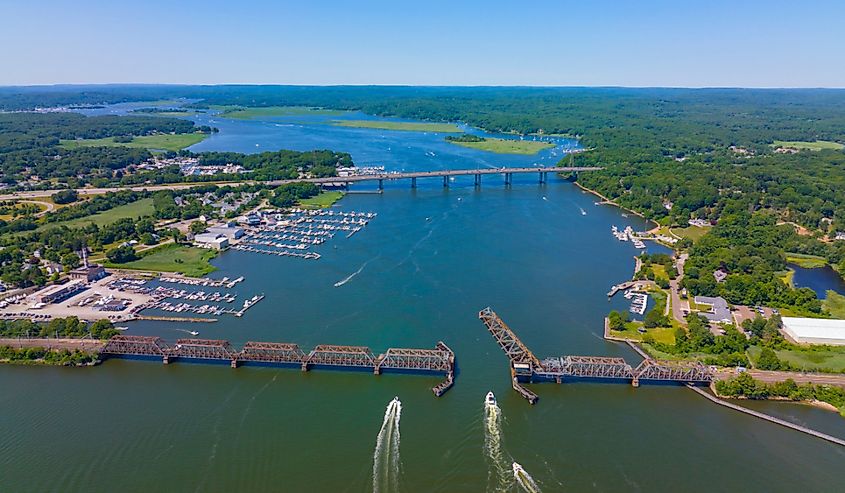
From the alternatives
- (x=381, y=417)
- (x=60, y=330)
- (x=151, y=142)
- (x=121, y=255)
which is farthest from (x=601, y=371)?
(x=151, y=142)

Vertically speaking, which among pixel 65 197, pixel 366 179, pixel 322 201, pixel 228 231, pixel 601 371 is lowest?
pixel 601 371

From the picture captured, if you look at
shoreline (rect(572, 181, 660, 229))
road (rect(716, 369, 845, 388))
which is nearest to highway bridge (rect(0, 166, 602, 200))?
shoreline (rect(572, 181, 660, 229))

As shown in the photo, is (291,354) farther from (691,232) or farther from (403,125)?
(403,125)

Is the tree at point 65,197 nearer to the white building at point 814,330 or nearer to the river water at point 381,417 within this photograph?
the river water at point 381,417

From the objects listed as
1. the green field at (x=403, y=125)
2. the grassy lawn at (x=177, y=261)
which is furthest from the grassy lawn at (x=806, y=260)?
the green field at (x=403, y=125)

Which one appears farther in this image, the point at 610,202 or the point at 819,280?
the point at 610,202

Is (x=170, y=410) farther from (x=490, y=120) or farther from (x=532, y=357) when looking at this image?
(x=490, y=120)
